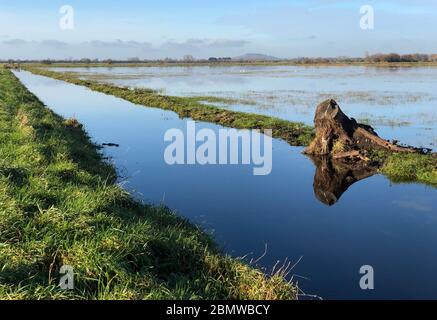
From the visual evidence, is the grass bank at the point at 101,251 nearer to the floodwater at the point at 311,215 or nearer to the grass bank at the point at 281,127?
the floodwater at the point at 311,215

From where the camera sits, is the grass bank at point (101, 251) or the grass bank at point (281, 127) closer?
the grass bank at point (101, 251)

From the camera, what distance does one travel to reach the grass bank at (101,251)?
21.6ft

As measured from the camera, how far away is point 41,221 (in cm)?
→ 827

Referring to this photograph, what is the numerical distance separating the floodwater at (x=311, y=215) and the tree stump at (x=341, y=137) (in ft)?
3.56

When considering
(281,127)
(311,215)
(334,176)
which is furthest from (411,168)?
(281,127)

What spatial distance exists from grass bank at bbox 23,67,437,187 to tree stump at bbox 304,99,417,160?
2.24 ft

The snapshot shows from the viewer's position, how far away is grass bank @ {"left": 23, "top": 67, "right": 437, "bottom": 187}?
17.1m

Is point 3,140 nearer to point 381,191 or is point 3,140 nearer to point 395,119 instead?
point 381,191

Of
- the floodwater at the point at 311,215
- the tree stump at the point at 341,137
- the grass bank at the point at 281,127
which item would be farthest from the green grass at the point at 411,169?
the tree stump at the point at 341,137

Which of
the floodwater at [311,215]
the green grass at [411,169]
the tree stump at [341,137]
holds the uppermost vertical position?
the tree stump at [341,137]

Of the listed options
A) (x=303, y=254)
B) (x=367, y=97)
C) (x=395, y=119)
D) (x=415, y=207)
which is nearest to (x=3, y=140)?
(x=303, y=254)

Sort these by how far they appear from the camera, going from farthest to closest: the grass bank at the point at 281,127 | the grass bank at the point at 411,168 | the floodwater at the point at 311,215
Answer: the grass bank at the point at 281,127
the grass bank at the point at 411,168
the floodwater at the point at 311,215

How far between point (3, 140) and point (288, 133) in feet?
49.2

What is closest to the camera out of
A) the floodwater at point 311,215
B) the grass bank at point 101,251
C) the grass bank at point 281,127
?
the grass bank at point 101,251
